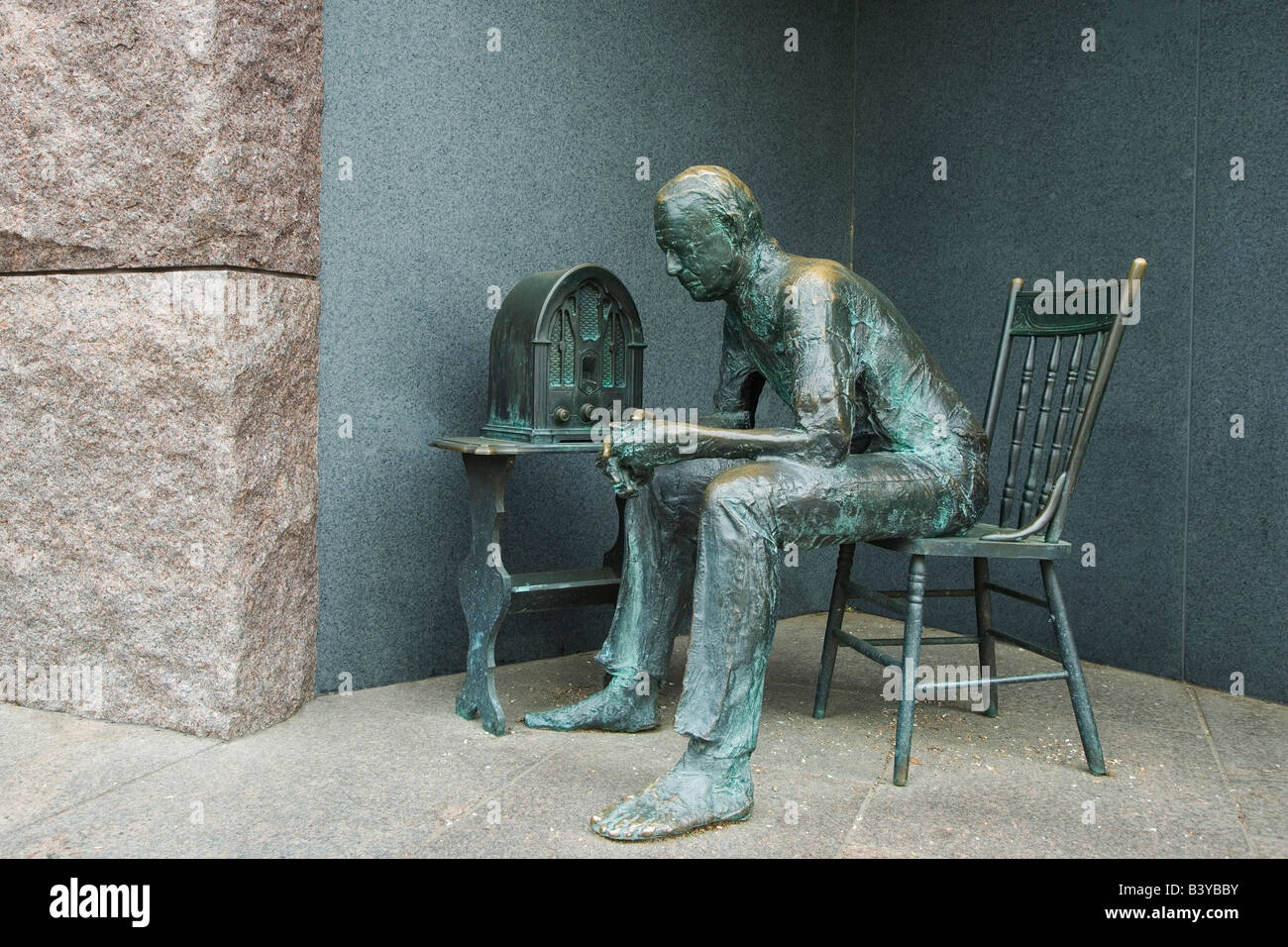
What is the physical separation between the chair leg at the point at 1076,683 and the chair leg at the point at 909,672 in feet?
0.96

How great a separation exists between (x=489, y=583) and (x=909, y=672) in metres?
1.02

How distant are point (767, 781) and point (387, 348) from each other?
4.97ft

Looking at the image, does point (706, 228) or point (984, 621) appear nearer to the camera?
point (706, 228)

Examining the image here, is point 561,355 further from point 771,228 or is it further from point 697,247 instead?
point 771,228

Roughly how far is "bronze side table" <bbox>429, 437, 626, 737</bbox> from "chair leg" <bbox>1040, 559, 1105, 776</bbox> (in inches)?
43.0

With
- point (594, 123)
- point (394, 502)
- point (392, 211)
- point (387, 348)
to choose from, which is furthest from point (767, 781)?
point (594, 123)

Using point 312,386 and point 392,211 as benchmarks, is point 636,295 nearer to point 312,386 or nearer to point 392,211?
point 392,211

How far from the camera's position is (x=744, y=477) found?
2.20 meters

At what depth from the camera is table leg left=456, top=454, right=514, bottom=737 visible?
2.73 m

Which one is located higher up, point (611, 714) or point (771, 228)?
point (771, 228)

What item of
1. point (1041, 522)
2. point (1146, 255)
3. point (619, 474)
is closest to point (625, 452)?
point (619, 474)

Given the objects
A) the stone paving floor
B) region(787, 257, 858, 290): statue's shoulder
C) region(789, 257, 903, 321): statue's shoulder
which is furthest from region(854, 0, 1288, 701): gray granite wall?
region(787, 257, 858, 290): statue's shoulder

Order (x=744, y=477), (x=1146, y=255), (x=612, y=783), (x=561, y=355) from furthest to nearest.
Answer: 1. (x=1146, y=255)
2. (x=561, y=355)
3. (x=612, y=783)
4. (x=744, y=477)

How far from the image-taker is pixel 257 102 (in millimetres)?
2613
